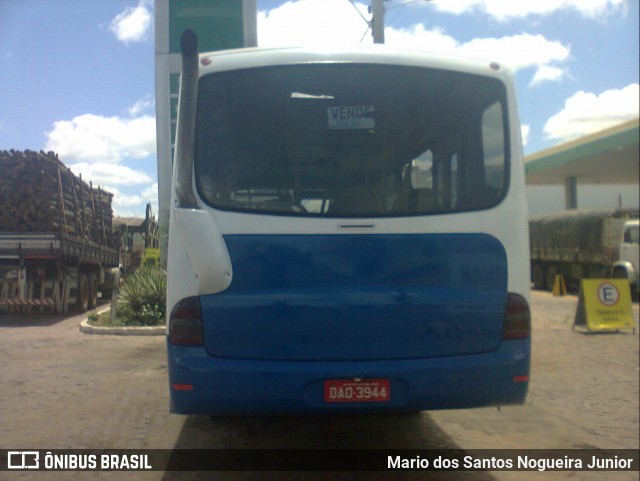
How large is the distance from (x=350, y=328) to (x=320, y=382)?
1.18 ft

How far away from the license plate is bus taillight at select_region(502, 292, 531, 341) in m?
0.82

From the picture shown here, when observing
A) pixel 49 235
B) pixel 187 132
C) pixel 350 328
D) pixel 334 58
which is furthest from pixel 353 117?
pixel 49 235

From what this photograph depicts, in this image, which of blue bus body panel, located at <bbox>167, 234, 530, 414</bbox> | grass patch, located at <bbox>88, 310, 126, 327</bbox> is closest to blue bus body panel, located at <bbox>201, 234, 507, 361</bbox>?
blue bus body panel, located at <bbox>167, 234, 530, 414</bbox>

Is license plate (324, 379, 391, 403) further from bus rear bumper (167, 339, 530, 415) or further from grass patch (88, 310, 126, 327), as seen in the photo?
grass patch (88, 310, 126, 327)

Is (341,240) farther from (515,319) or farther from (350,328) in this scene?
(515,319)

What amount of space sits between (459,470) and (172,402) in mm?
2098

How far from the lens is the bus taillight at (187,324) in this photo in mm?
4031

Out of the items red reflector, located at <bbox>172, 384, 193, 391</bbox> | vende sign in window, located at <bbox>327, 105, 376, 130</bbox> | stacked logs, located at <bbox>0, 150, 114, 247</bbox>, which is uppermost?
vende sign in window, located at <bbox>327, 105, 376, 130</bbox>

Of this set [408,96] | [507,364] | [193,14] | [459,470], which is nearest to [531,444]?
[459,470]

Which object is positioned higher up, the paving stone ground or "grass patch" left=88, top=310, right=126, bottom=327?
"grass patch" left=88, top=310, right=126, bottom=327

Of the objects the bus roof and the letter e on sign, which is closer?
the bus roof

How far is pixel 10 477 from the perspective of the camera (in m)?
4.44

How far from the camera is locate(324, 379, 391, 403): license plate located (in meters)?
4.08

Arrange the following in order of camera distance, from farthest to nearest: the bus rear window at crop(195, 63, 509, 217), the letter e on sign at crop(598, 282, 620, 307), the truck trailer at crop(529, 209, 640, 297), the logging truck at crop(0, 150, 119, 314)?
the truck trailer at crop(529, 209, 640, 297)
the letter e on sign at crop(598, 282, 620, 307)
the logging truck at crop(0, 150, 119, 314)
the bus rear window at crop(195, 63, 509, 217)
